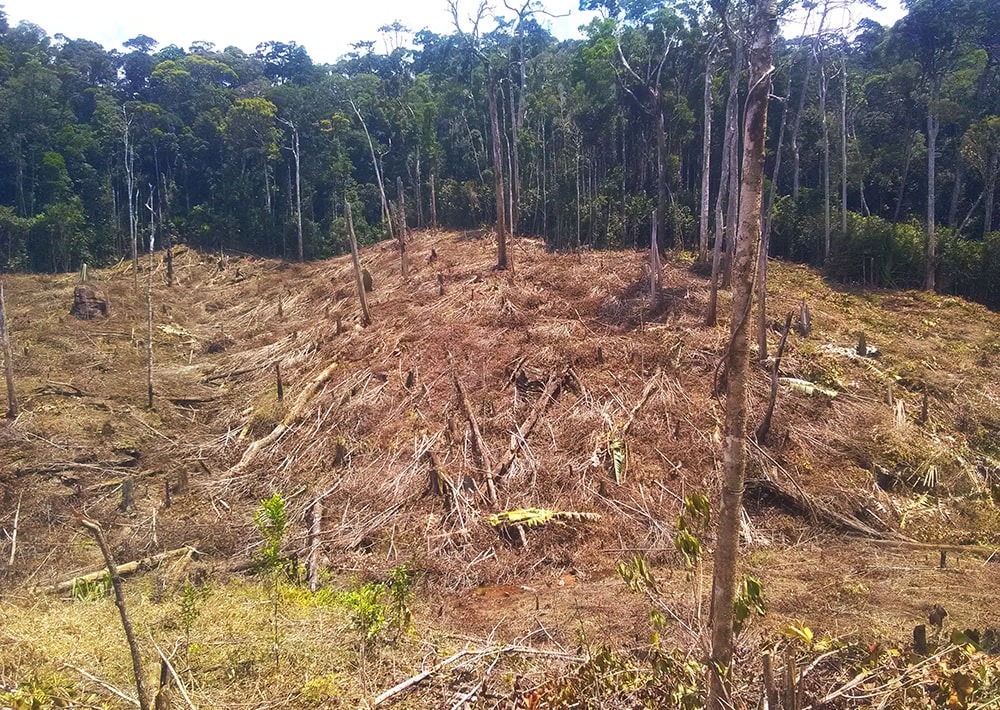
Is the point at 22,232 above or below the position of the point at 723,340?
above

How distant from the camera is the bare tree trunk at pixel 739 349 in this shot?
2973mm

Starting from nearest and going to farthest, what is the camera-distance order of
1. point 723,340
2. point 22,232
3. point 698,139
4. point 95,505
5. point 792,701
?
point 792,701, point 95,505, point 723,340, point 698,139, point 22,232

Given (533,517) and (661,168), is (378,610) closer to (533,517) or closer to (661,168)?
(533,517)

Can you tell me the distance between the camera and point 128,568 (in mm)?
7043

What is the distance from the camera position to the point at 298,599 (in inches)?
243

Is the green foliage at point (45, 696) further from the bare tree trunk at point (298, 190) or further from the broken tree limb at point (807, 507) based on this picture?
the bare tree trunk at point (298, 190)

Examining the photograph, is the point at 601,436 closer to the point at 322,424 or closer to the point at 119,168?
the point at 322,424

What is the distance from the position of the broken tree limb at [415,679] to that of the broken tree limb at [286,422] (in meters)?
5.50

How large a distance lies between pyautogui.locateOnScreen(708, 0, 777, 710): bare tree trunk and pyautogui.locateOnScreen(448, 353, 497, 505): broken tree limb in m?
4.60

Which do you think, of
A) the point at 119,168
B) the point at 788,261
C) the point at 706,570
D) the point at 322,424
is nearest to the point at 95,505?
the point at 322,424

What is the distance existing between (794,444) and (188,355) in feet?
42.2

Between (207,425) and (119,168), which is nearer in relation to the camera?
(207,425)

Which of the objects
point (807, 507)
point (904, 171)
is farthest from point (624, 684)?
point (904, 171)

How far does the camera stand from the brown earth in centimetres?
514
